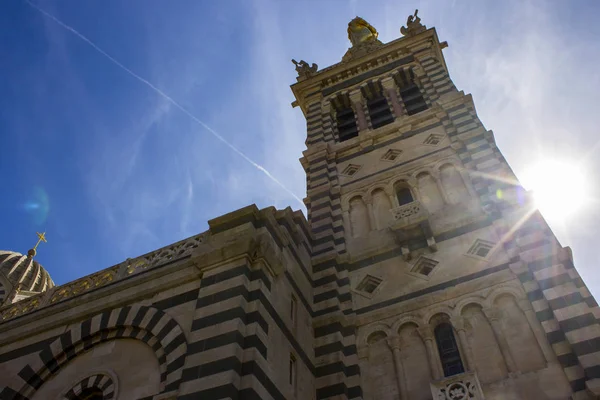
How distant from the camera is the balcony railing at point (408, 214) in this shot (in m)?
13.9

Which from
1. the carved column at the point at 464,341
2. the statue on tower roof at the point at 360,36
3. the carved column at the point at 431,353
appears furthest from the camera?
the statue on tower roof at the point at 360,36

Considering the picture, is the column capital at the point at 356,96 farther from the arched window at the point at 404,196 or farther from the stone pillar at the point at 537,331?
the stone pillar at the point at 537,331

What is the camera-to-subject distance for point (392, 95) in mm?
21172

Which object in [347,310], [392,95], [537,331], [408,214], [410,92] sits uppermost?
[410,92]

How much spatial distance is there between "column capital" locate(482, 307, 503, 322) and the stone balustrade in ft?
20.6

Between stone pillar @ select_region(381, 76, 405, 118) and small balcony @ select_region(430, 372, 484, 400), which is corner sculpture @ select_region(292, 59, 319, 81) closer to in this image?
stone pillar @ select_region(381, 76, 405, 118)

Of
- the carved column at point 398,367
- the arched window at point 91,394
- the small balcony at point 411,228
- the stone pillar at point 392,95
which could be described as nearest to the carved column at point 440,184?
the small balcony at point 411,228

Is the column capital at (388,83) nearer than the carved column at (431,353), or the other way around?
the carved column at (431,353)

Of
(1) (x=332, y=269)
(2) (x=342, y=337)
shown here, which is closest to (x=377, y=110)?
(1) (x=332, y=269)

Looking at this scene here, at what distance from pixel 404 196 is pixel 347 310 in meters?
4.66

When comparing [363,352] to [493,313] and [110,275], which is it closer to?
[493,313]

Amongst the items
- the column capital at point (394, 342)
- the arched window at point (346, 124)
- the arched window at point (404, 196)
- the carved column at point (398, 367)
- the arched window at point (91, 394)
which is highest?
the arched window at point (346, 124)

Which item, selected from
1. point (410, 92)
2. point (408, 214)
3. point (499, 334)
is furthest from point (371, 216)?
point (410, 92)

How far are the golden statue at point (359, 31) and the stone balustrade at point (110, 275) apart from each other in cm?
2068
